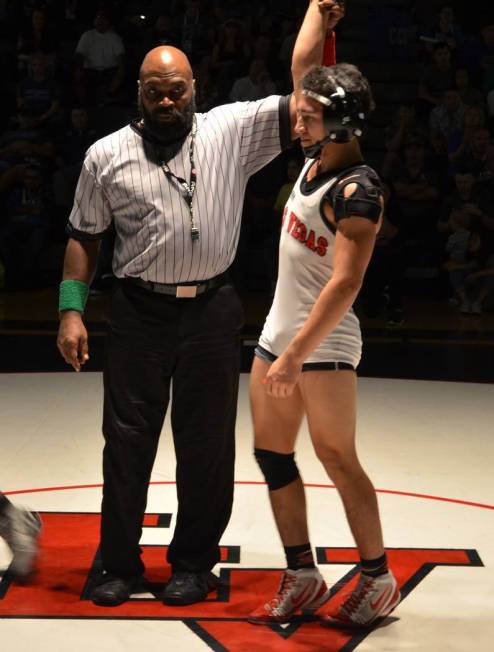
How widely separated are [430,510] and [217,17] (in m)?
8.96

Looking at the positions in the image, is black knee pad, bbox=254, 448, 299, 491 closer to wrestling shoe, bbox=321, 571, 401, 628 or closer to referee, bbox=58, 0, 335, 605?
referee, bbox=58, 0, 335, 605

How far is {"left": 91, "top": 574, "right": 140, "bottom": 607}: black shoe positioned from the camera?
400 cm

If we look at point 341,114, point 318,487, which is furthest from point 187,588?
point 341,114

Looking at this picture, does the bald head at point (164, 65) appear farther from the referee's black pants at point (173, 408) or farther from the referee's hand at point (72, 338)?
the referee's hand at point (72, 338)

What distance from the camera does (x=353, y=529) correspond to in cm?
382

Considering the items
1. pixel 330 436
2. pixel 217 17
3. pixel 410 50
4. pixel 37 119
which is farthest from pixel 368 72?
pixel 330 436

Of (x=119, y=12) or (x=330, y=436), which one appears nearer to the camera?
(x=330, y=436)

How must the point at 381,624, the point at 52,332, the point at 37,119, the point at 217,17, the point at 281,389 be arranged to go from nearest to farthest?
the point at 281,389 → the point at 381,624 → the point at 52,332 → the point at 37,119 → the point at 217,17

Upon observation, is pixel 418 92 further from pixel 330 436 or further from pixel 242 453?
pixel 330 436

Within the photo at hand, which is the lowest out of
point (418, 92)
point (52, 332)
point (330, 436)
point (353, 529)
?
point (52, 332)

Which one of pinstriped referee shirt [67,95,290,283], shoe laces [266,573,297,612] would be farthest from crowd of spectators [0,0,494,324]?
shoe laces [266,573,297,612]

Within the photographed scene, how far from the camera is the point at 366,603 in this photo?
12.5 feet

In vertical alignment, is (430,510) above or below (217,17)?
below

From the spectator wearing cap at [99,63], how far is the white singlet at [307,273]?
905 centimetres
